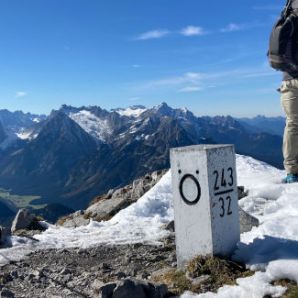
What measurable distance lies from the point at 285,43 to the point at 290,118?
213 cm

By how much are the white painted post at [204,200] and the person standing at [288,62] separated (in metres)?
4.91

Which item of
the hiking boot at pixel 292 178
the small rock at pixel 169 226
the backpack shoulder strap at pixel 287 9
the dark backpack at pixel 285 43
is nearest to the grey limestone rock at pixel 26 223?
the small rock at pixel 169 226

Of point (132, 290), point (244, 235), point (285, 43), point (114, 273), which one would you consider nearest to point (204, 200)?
point (244, 235)

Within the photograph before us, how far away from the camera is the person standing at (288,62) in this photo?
13.4m

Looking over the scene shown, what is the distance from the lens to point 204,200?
930 centimetres

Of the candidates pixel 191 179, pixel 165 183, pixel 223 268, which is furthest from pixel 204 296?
pixel 165 183

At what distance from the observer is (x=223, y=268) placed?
8945mm

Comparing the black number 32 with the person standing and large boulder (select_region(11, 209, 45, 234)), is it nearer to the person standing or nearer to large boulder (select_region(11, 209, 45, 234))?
the person standing

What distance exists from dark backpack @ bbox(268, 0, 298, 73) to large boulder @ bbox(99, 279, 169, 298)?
7.88 m

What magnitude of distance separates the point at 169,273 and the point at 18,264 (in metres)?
4.25

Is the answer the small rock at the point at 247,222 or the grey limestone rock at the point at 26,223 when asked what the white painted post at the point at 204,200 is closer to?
the small rock at the point at 247,222

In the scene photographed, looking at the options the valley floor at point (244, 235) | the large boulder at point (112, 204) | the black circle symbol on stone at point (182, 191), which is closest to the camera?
the valley floor at point (244, 235)

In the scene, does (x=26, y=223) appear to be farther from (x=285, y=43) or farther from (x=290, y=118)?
(x=285, y=43)

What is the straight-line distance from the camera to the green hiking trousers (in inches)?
543
